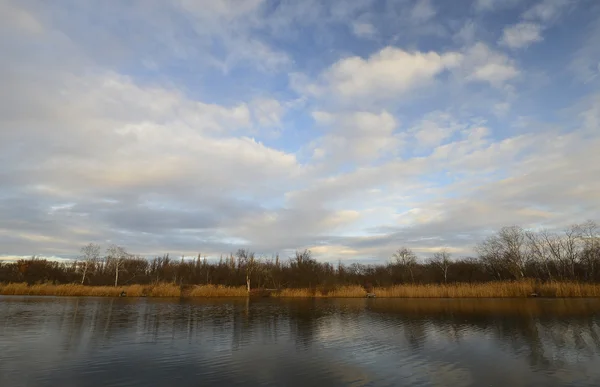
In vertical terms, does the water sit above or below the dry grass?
below

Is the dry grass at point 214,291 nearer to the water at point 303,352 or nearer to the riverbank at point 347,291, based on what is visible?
the riverbank at point 347,291

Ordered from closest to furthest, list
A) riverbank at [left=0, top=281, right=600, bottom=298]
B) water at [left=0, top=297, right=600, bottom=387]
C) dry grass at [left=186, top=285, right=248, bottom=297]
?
water at [left=0, top=297, right=600, bottom=387] → riverbank at [left=0, top=281, right=600, bottom=298] → dry grass at [left=186, top=285, right=248, bottom=297]

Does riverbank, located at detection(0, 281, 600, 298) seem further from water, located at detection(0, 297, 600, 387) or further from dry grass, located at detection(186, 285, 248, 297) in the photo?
water, located at detection(0, 297, 600, 387)

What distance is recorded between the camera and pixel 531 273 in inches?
2287

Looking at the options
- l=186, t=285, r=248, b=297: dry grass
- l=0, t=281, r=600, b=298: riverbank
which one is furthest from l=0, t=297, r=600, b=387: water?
l=186, t=285, r=248, b=297: dry grass

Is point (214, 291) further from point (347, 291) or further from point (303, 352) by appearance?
point (303, 352)

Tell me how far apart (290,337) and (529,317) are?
16.0 metres

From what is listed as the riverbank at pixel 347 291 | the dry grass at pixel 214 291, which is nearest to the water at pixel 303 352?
the riverbank at pixel 347 291

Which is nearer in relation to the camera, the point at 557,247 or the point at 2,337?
the point at 2,337

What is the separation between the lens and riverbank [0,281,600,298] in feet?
127

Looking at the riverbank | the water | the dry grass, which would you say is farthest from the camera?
the dry grass

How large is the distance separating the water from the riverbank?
1876cm

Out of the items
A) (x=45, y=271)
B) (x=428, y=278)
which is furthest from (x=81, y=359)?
(x=45, y=271)

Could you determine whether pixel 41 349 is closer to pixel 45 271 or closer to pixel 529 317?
pixel 529 317
